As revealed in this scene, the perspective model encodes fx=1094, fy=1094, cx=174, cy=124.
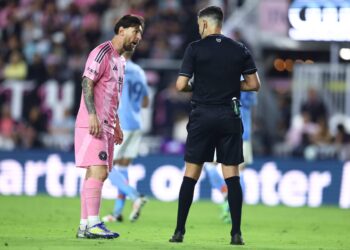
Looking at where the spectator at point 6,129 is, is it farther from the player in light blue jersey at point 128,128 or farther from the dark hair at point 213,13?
the dark hair at point 213,13

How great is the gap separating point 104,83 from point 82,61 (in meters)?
13.8

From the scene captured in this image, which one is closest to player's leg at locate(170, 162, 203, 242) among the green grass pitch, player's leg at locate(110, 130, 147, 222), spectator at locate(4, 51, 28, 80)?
the green grass pitch

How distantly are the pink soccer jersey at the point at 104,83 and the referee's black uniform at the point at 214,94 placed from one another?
82cm

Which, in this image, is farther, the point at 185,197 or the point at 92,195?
the point at 92,195

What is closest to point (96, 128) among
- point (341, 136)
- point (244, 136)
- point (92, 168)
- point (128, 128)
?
point (92, 168)

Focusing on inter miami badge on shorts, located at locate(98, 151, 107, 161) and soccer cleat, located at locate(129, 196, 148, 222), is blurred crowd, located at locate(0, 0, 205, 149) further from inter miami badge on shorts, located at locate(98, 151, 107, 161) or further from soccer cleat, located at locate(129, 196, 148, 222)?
inter miami badge on shorts, located at locate(98, 151, 107, 161)

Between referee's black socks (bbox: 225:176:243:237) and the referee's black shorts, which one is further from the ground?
the referee's black shorts

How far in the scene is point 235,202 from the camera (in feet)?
35.2

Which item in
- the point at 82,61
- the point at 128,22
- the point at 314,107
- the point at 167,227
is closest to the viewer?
the point at 128,22

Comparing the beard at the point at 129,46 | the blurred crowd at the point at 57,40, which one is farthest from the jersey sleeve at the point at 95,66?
the blurred crowd at the point at 57,40

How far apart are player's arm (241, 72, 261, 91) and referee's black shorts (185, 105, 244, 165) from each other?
0.32 meters

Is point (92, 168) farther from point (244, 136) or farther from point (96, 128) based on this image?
point (244, 136)

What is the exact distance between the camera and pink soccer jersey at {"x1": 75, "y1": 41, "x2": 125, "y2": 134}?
10969 mm

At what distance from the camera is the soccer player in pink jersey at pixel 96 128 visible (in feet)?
35.8
